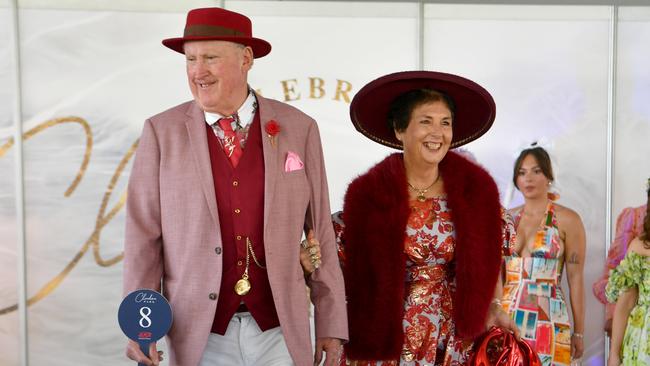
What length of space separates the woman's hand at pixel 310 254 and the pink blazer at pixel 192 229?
60 millimetres

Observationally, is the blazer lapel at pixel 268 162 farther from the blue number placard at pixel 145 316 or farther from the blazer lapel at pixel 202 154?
the blue number placard at pixel 145 316

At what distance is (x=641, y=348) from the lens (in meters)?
4.36

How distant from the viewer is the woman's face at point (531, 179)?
5.73m

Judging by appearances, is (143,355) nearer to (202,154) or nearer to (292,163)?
(202,154)

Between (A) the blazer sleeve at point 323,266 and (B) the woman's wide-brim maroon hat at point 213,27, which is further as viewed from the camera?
(A) the blazer sleeve at point 323,266

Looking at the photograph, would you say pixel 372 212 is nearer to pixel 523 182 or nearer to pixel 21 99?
pixel 523 182

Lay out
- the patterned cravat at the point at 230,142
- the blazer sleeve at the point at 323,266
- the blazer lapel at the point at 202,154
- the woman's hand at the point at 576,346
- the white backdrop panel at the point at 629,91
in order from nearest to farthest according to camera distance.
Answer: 1. the blazer lapel at the point at 202,154
2. the patterned cravat at the point at 230,142
3. the blazer sleeve at the point at 323,266
4. the woman's hand at the point at 576,346
5. the white backdrop panel at the point at 629,91

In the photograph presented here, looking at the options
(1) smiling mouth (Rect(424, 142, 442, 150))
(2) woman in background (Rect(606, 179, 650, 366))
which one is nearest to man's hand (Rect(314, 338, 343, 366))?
(1) smiling mouth (Rect(424, 142, 442, 150))

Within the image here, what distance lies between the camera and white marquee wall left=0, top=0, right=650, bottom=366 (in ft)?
18.5

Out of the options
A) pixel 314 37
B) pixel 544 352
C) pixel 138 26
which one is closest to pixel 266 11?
pixel 314 37

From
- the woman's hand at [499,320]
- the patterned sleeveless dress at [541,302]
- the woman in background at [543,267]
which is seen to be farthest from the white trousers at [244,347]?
the patterned sleeveless dress at [541,302]

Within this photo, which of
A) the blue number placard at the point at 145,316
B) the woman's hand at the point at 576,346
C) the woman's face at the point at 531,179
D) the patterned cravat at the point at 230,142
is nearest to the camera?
the blue number placard at the point at 145,316

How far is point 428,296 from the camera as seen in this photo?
10.7 feet

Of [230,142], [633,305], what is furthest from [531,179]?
[230,142]
